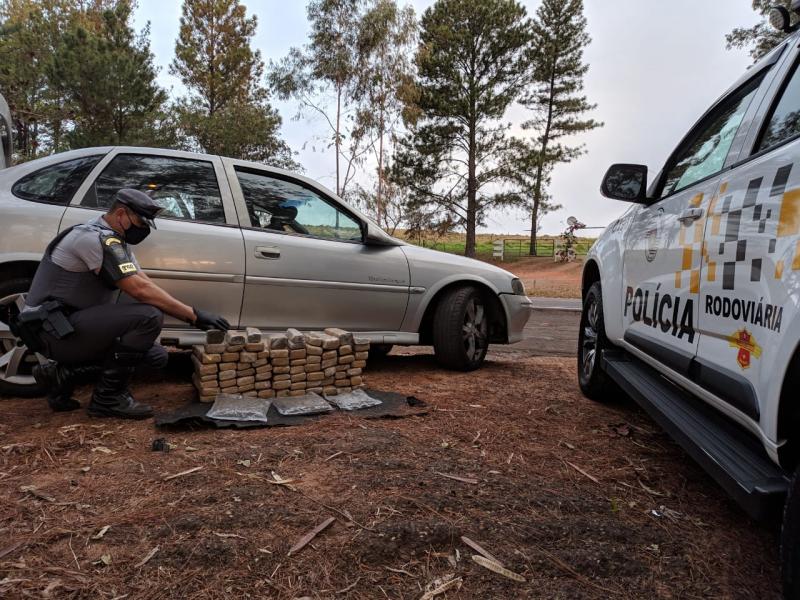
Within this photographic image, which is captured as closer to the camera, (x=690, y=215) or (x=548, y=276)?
(x=690, y=215)

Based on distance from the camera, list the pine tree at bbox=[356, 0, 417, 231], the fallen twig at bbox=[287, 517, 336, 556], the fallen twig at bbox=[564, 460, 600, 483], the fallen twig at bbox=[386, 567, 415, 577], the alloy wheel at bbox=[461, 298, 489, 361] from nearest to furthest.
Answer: the fallen twig at bbox=[386, 567, 415, 577] → the fallen twig at bbox=[287, 517, 336, 556] → the fallen twig at bbox=[564, 460, 600, 483] → the alloy wheel at bbox=[461, 298, 489, 361] → the pine tree at bbox=[356, 0, 417, 231]

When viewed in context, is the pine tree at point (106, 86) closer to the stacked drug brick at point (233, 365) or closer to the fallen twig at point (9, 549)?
A: the stacked drug brick at point (233, 365)

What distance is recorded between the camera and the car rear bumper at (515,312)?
4922 millimetres

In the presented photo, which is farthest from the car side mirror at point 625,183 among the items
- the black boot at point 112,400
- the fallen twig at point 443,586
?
the black boot at point 112,400

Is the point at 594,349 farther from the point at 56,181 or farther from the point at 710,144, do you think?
the point at 56,181

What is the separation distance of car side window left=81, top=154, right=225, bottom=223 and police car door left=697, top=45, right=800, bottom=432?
10.5 feet

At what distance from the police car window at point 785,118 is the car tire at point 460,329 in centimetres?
278

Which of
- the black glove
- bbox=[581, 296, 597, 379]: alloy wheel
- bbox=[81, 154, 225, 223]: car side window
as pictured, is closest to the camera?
the black glove

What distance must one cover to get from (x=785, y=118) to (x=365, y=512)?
2180mm

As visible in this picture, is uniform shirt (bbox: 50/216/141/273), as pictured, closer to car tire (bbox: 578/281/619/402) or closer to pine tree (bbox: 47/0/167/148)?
car tire (bbox: 578/281/619/402)

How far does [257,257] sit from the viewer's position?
12.9 ft

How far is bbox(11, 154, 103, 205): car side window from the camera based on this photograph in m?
3.61

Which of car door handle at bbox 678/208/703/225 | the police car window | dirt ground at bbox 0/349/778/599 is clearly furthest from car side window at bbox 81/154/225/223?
the police car window

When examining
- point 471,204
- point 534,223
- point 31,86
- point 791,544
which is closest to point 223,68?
point 31,86
